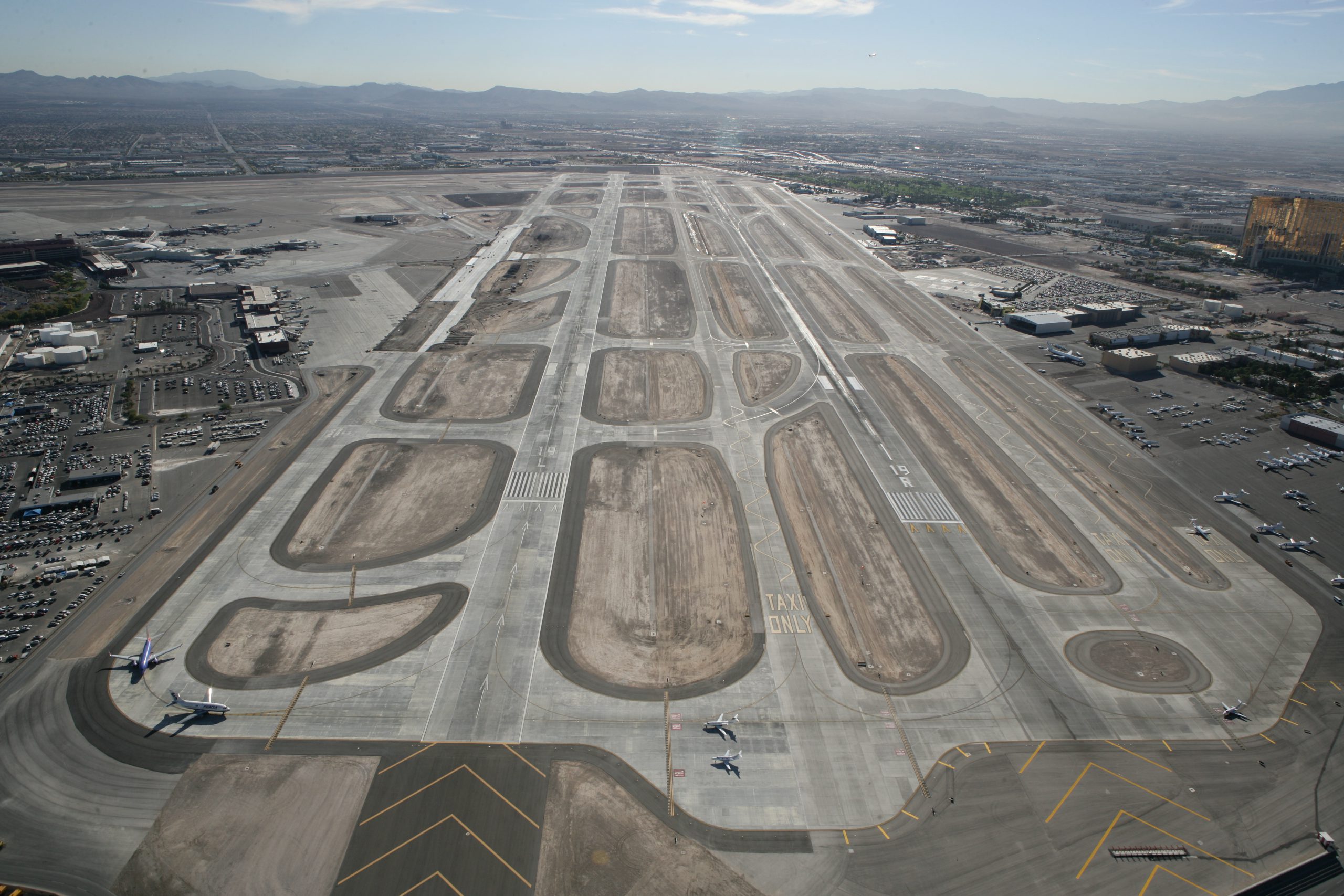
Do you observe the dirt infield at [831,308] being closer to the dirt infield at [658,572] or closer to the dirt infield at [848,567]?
the dirt infield at [848,567]

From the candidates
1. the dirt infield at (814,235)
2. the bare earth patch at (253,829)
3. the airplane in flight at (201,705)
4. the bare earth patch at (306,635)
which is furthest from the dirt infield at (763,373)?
the dirt infield at (814,235)

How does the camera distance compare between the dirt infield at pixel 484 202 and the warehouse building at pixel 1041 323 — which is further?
the dirt infield at pixel 484 202

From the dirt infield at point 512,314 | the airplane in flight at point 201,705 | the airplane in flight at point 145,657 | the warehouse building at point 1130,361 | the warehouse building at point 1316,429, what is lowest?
the airplane in flight at point 201,705

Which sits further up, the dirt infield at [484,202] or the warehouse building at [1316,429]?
the dirt infield at [484,202]

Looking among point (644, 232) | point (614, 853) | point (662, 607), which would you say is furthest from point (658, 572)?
point (644, 232)

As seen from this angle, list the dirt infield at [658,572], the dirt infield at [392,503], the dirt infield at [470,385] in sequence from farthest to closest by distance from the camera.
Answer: the dirt infield at [470,385], the dirt infield at [392,503], the dirt infield at [658,572]

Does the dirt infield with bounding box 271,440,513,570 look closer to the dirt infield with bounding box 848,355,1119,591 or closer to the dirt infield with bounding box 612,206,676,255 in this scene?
the dirt infield with bounding box 848,355,1119,591
